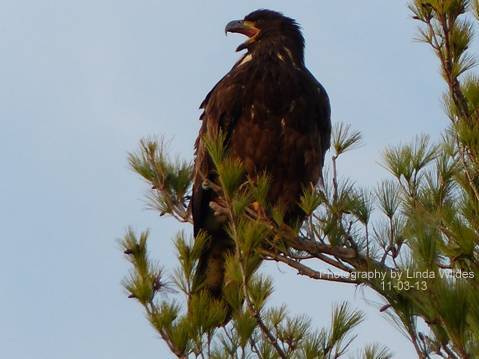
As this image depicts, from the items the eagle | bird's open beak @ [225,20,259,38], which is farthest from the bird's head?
the eagle

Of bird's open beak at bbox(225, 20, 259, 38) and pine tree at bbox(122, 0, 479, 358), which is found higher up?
bird's open beak at bbox(225, 20, 259, 38)

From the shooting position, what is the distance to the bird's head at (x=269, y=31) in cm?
635

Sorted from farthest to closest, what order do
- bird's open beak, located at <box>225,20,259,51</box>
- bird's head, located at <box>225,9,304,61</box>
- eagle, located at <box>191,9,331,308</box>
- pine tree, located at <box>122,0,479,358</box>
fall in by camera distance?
bird's open beak, located at <box>225,20,259,51</box> < bird's head, located at <box>225,9,304,61</box> < eagle, located at <box>191,9,331,308</box> < pine tree, located at <box>122,0,479,358</box>

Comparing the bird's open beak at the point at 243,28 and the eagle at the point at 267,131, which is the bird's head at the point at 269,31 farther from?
the eagle at the point at 267,131

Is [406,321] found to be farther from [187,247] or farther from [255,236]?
[187,247]

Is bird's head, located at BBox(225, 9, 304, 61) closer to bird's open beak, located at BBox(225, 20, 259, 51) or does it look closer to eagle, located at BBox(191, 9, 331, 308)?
bird's open beak, located at BBox(225, 20, 259, 51)

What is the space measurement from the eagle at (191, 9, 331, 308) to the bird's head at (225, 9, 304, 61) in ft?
0.74

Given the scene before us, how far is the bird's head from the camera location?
6.35 meters

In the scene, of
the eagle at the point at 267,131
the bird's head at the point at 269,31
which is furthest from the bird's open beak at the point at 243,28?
the eagle at the point at 267,131

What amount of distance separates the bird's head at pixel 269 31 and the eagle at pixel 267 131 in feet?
0.74

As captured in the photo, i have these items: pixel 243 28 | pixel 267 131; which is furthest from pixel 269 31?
pixel 267 131

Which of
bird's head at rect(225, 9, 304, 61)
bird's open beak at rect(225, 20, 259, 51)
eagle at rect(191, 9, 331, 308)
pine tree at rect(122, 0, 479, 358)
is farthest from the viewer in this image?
bird's open beak at rect(225, 20, 259, 51)

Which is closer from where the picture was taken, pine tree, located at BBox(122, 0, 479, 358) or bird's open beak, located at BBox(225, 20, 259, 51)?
pine tree, located at BBox(122, 0, 479, 358)

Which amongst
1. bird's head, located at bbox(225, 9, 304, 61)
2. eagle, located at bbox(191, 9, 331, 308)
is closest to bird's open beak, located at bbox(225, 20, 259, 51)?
bird's head, located at bbox(225, 9, 304, 61)
